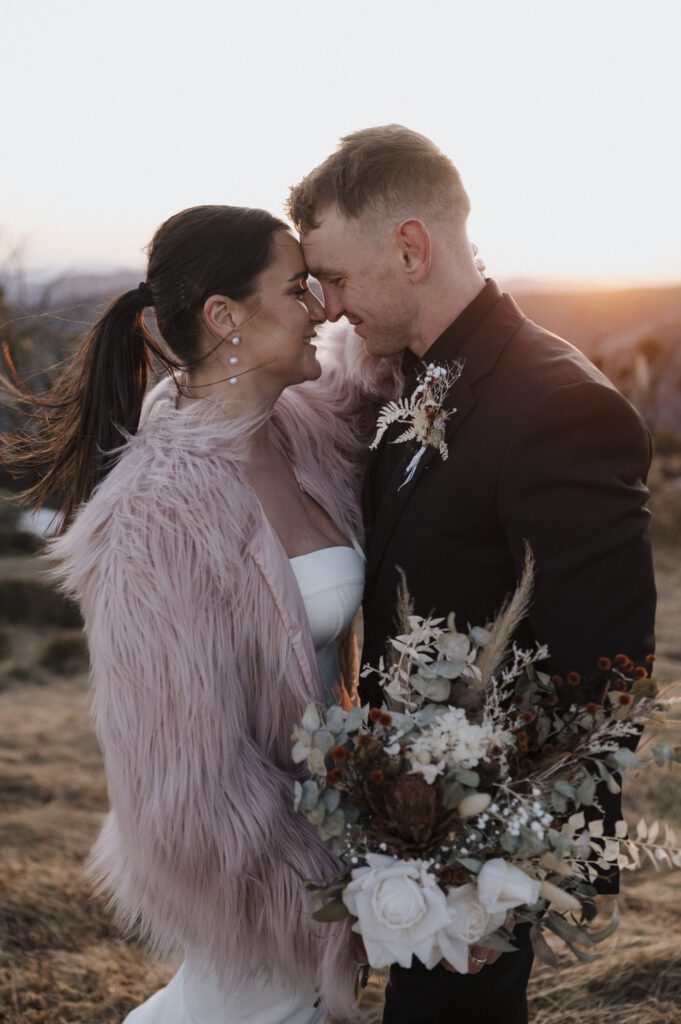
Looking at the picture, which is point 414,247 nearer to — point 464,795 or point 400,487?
point 400,487

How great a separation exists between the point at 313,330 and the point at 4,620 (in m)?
5.83

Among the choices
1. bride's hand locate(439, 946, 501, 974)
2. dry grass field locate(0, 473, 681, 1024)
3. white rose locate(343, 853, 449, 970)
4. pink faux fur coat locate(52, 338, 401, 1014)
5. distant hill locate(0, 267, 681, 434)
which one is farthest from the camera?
distant hill locate(0, 267, 681, 434)

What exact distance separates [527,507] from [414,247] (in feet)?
2.52

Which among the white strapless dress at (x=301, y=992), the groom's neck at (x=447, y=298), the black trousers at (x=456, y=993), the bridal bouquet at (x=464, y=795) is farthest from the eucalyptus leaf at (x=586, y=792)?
the groom's neck at (x=447, y=298)

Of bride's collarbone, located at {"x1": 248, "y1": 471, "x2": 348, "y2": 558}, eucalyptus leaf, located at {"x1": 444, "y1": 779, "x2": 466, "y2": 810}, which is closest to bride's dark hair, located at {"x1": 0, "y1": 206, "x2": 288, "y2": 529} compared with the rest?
bride's collarbone, located at {"x1": 248, "y1": 471, "x2": 348, "y2": 558}

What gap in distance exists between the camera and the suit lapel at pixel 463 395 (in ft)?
7.36

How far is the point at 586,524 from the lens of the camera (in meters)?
1.90

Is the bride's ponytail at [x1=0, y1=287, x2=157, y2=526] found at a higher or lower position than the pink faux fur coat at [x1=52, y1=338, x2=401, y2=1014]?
higher

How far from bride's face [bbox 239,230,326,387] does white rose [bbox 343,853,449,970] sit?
1.25 metres

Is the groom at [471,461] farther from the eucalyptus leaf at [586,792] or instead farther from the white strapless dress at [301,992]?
the eucalyptus leaf at [586,792]

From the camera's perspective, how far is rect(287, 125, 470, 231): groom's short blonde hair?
2312mm

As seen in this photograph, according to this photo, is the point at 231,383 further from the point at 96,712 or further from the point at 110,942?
the point at 110,942

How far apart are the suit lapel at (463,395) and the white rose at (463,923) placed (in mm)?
912

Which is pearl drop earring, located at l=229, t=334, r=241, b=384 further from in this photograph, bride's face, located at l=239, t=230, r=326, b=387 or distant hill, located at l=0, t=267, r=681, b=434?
distant hill, located at l=0, t=267, r=681, b=434
